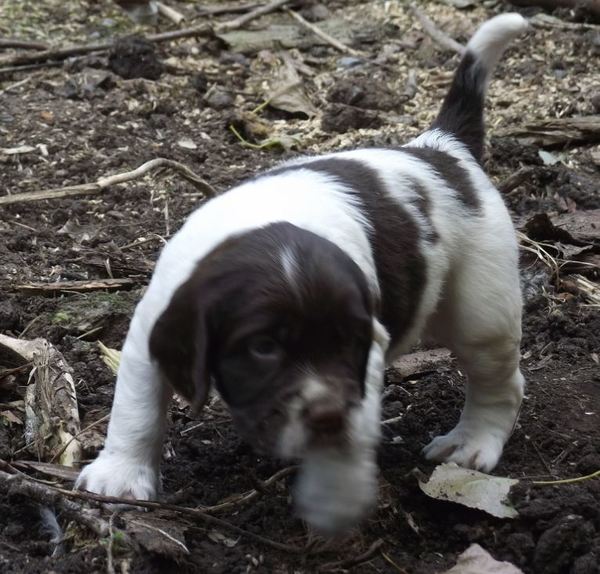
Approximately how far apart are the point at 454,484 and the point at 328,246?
1436 mm

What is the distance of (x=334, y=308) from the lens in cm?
342

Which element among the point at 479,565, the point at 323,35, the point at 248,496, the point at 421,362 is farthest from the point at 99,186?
the point at 323,35

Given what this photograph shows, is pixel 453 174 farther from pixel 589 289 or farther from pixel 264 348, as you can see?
pixel 589 289

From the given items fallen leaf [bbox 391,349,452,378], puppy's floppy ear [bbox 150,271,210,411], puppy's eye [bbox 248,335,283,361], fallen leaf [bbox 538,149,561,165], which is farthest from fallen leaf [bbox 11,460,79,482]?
fallen leaf [bbox 538,149,561,165]

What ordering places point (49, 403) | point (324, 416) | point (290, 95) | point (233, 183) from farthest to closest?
point (290, 95), point (233, 183), point (49, 403), point (324, 416)

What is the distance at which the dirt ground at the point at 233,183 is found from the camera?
13.6 feet

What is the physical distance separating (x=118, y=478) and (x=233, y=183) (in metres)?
3.89

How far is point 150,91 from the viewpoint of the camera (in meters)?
9.24

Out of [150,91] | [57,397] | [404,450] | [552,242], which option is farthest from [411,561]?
[150,91]

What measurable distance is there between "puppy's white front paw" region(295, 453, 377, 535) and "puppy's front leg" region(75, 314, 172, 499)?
713 mm

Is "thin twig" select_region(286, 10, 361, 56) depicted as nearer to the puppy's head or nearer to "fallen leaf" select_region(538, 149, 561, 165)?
"fallen leaf" select_region(538, 149, 561, 165)

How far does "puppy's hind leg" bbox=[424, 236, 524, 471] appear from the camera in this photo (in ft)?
15.8

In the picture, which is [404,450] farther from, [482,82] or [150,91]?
[150,91]

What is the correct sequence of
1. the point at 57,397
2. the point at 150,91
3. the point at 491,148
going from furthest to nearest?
the point at 150,91, the point at 491,148, the point at 57,397
